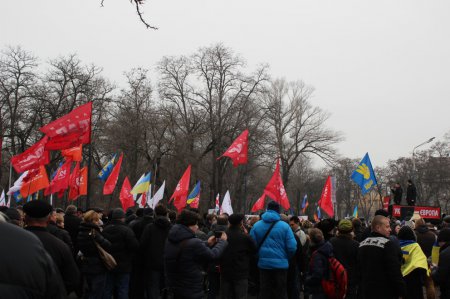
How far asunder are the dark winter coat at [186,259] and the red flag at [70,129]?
763 centimetres

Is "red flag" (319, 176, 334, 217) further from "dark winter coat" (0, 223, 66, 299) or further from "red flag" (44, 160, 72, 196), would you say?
"dark winter coat" (0, 223, 66, 299)

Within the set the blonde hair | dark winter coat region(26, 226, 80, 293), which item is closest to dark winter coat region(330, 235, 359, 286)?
the blonde hair

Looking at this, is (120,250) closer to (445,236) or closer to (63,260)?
(63,260)

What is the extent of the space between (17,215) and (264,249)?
3.95m

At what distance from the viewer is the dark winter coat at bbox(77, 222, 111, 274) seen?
827 centimetres

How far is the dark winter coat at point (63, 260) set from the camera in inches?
189

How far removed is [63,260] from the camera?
4895mm

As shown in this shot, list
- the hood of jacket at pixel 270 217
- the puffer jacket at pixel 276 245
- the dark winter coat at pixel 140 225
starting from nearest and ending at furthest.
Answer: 1. the puffer jacket at pixel 276 245
2. the hood of jacket at pixel 270 217
3. the dark winter coat at pixel 140 225

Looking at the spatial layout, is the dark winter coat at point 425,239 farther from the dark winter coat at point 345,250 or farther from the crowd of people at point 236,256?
the dark winter coat at point 345,250

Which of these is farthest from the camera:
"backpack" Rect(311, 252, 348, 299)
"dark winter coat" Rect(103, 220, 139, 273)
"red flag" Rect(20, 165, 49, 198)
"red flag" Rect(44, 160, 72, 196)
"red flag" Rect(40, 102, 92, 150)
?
"red flag" Rect(44, 160, 72, 196)

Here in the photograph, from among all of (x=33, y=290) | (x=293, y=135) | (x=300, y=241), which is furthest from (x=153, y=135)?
(x=33, y=290)

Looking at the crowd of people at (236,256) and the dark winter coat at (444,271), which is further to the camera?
the crowd of people at (236,256)

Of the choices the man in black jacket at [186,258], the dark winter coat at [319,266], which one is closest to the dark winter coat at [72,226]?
the man in black jacket at [186,258]

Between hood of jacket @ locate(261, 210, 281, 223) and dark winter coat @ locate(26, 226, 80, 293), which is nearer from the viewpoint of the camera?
dark winter coat @ locate(26, 226, 80, 293)
